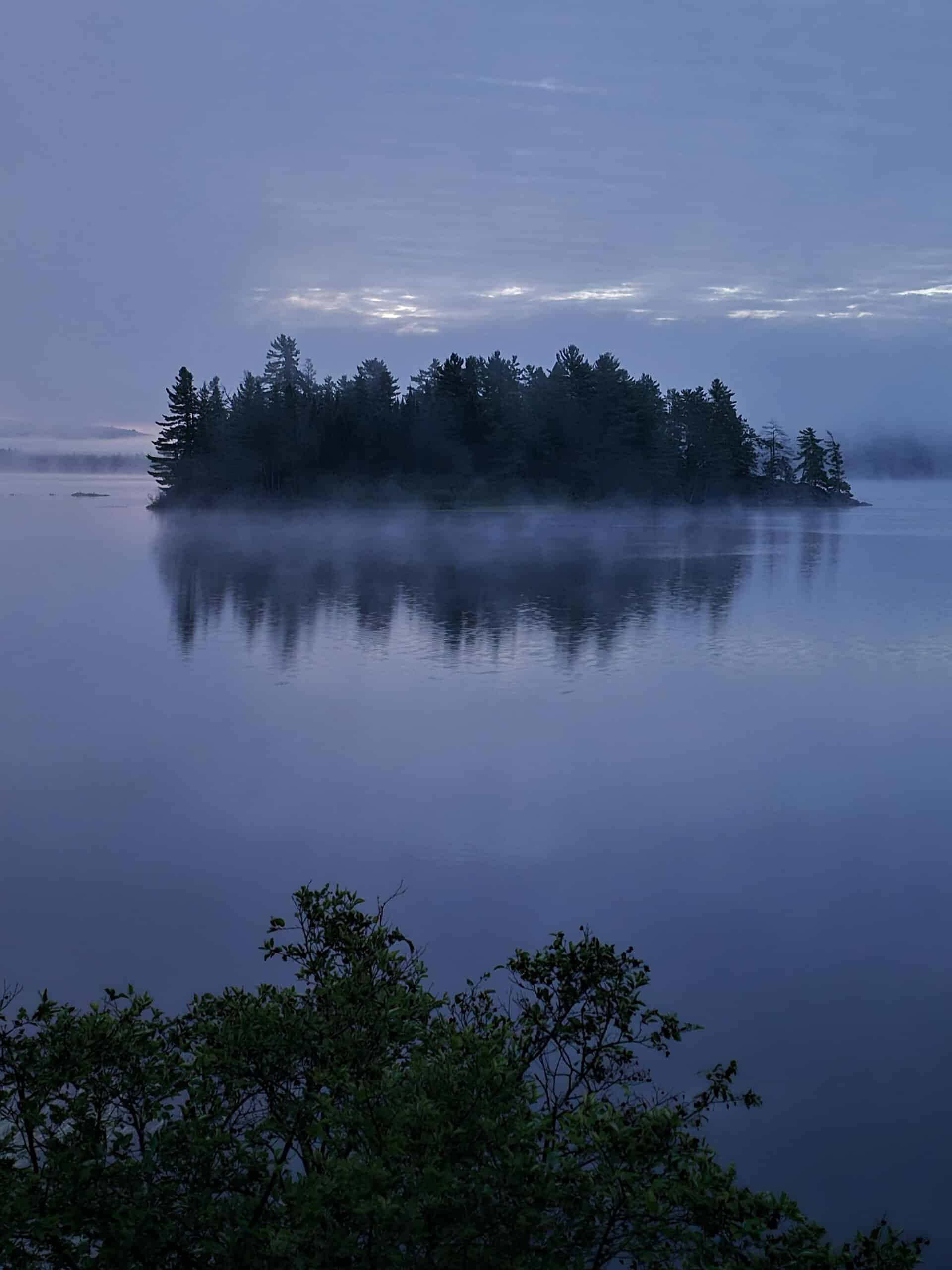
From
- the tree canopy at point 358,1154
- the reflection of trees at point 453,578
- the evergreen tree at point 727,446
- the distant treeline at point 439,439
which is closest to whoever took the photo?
the tree canopy at point 358,1154

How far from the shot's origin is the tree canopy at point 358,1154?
564cm

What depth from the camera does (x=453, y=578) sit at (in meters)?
54.0

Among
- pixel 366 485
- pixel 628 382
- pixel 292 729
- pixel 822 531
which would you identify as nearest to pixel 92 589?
pixel 292 729

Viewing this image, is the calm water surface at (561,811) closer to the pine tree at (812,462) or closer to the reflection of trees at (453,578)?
the reflection of trees at (453,578)

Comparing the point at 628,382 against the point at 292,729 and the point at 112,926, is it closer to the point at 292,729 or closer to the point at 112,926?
the point at 292,729

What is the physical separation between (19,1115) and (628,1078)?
375cm

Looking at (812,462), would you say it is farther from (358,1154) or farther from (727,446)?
(358,1154)

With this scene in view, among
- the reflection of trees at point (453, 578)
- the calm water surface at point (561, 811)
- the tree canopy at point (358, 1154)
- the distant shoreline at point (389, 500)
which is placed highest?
the distant shoreline at point (389, 500)

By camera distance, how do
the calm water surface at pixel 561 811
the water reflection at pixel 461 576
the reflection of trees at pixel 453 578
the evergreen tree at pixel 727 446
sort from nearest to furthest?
the calm water surface at pixel 561 811 < the water reflection at pixel 461 576 < the reflection of trees at pixel 453 578 < the evergreen tree at pixel 727 446

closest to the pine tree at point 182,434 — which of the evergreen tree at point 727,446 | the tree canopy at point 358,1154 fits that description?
the evergreen tree at point 727,446

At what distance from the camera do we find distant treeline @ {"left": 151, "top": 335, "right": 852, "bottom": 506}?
11588 centimetres

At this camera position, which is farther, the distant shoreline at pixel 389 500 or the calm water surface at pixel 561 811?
the distant shoreline at pixel 389 500

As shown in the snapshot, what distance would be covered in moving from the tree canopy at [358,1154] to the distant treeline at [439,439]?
361ft

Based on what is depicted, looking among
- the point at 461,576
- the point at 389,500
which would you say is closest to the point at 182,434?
the point at 389,500
